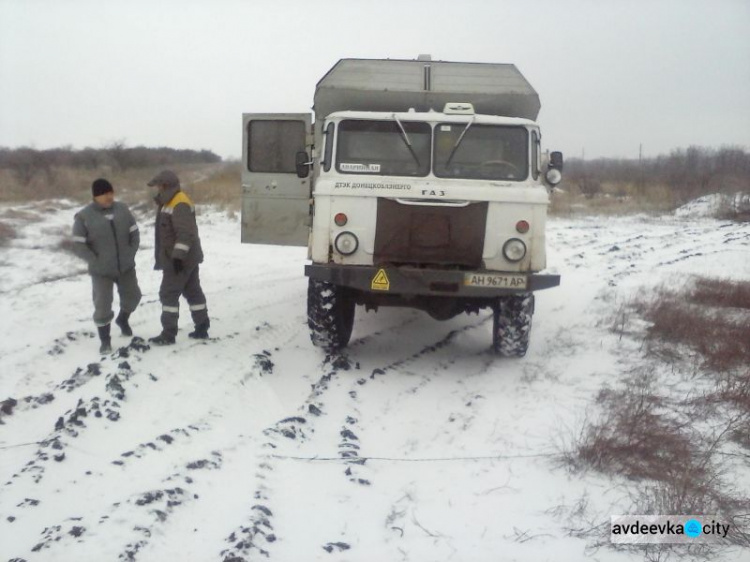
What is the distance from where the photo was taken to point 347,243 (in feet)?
20.4

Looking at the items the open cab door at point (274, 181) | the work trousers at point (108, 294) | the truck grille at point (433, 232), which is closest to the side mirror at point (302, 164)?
the open cab door at point (274, 181)

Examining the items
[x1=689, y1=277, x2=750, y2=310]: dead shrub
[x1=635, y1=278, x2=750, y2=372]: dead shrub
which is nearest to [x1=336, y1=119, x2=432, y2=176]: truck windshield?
[x1=635, y1=278, x2=750, y2=372]: dead shrub

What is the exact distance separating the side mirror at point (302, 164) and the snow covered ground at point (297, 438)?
67.9 inches

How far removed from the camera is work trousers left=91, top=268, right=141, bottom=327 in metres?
6.36

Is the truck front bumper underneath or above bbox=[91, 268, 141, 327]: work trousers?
above

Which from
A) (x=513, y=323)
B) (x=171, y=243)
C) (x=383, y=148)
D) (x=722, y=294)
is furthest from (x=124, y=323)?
(x=722, y=294)

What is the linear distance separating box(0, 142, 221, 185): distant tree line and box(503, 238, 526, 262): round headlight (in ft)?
91.1

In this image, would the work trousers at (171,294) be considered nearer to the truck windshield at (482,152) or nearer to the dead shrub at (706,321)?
the truck windshield at (482,152)

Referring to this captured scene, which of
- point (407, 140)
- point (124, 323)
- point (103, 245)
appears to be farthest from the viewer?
point (124, 323)

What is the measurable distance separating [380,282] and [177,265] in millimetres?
1980

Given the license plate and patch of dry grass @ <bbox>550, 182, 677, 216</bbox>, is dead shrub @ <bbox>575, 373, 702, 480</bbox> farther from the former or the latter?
patch of dry grass @ <bbox>550, 182, 677, 216</bbox>

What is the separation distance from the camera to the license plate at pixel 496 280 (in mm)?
5918

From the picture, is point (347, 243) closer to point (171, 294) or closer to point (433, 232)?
point (433, 232)

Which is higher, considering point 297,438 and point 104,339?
point 104,339
